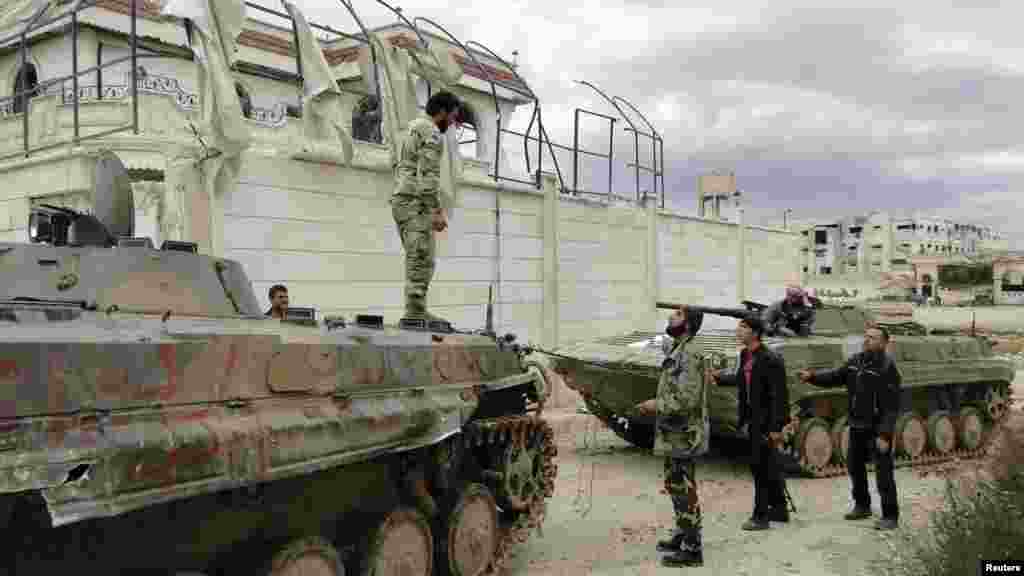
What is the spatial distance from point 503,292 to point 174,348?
9894 millimetres

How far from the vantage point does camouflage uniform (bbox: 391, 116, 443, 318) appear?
6.70m

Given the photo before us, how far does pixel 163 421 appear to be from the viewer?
3445mm

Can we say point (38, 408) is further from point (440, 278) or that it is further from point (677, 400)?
point (440, 278)

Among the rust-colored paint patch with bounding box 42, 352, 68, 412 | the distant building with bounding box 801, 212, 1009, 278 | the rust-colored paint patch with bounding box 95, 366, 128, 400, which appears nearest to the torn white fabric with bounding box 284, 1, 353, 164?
the rust-colored paint patch with bounding box 95, 366, 128, 400

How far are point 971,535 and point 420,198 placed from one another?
13.9 ft

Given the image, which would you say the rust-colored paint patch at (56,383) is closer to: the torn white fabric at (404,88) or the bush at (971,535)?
the bush at (971,535)

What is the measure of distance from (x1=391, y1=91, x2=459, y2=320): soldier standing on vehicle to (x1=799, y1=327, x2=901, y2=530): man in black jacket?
11.0ft

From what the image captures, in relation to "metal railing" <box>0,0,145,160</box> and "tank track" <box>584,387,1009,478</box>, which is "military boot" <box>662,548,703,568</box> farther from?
"metal railing" <box>0,0,145,160</box>

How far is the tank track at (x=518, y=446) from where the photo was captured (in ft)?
18.7

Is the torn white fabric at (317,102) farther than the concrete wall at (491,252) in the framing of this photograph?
No

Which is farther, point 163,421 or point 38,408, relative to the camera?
point 163,421

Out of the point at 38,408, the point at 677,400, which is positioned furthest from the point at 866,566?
the point at 38,408

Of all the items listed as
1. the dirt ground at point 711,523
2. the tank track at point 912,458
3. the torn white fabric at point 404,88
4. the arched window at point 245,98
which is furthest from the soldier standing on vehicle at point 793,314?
the arched window at point 245,98

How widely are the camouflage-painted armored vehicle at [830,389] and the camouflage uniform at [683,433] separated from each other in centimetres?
233
